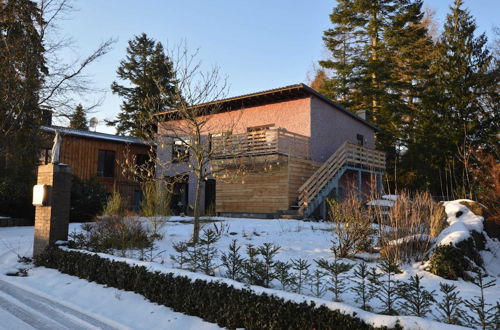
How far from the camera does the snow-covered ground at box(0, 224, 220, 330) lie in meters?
4.59

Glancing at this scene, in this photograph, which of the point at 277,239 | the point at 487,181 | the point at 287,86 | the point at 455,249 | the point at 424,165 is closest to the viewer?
the point at 455,249

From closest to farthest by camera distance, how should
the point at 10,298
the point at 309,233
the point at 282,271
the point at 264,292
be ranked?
the point at 264,292 → the point at 282,271 → the point at 10,298 → the point at 309,233

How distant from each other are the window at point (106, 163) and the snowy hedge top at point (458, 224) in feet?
71.0

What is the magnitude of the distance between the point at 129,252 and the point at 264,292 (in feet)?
15.5

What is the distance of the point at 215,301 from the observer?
4.48 metres

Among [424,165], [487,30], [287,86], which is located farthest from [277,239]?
[487,30]

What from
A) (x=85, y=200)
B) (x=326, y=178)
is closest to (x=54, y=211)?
(x=85, y=200)

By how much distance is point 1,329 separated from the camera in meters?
4.45

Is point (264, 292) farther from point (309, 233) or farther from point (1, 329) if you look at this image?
point (309, 233)

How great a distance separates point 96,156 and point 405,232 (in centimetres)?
2097

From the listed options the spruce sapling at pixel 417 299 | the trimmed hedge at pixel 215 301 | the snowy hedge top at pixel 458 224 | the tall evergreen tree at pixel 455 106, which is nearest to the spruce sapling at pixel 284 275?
the trimmed hedge at pixel 215 301

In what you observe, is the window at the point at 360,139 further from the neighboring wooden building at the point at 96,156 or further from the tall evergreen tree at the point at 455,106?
the neighboring wooden building at the point at 96,156

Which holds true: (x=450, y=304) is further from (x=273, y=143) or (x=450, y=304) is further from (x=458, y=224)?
(x=273, y=143)

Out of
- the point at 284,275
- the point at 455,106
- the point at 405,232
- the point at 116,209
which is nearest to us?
the point at 284,275
